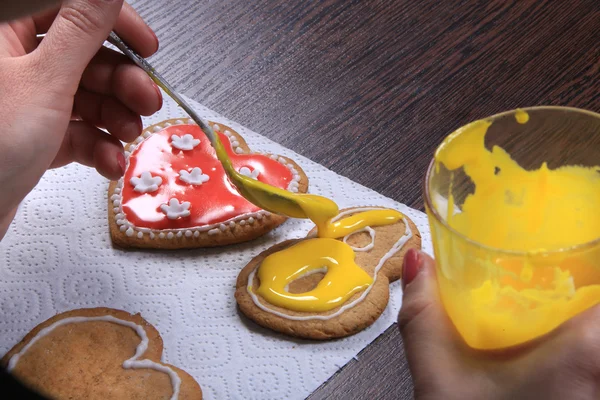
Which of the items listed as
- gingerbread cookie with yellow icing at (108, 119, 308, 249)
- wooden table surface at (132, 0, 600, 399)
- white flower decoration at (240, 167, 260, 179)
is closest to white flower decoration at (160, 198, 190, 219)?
gingerbread cookie with yellow icing at (108, 119, 308, 249)

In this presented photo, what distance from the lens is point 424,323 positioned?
0.65 m

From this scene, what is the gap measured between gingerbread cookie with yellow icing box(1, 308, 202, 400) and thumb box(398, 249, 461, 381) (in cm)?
44

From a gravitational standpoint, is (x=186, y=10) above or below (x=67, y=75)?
below

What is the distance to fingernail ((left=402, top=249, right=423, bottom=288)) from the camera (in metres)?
0.69

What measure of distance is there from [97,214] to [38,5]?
0.70m

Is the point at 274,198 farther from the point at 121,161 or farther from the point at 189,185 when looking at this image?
the point at 121,161

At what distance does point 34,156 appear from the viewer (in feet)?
3.39

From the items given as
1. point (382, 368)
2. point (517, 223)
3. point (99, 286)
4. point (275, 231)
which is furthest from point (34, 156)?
point (517, 223)

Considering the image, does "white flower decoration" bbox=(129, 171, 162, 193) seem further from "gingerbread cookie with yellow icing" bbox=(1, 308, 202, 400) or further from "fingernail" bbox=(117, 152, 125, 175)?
"gingerbread cookie with yellow icing" bbox=(1, 308, 202, 400)

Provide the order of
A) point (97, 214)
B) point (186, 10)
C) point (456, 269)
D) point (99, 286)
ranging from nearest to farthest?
point (456, 269) → point (99, 286) → point (97, 214) → point (186, 10)

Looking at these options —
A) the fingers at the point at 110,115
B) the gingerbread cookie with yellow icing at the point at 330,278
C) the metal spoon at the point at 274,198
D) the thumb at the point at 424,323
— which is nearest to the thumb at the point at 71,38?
the metal spoon at the point at 274,198

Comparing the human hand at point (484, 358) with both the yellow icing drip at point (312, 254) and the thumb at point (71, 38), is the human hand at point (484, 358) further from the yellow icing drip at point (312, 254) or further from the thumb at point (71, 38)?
the thumb at point (71, 38)

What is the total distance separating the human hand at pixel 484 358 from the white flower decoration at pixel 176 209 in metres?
0.61

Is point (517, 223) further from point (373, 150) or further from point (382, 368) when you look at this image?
point (373, 150)
